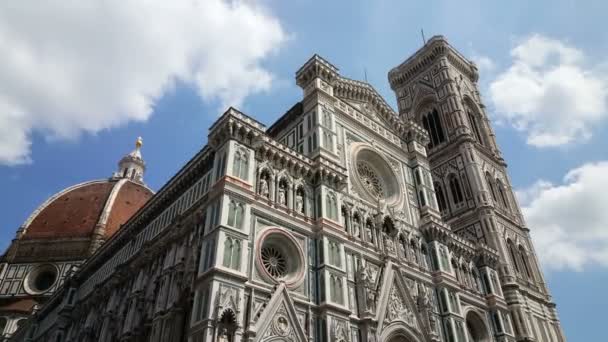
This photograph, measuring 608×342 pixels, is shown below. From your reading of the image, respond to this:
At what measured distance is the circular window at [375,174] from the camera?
92.5 feet

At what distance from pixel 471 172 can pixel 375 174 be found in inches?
616

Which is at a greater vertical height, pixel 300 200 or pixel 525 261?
pixel 525 261

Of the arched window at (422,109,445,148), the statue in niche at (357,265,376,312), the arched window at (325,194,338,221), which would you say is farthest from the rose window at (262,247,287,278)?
the arched window at (422,109,445,148)

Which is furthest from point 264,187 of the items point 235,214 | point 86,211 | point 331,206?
point 86,211

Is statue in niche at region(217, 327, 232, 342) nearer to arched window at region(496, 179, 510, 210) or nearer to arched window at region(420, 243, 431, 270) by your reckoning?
arched window at region(420, 243, 431, 270)

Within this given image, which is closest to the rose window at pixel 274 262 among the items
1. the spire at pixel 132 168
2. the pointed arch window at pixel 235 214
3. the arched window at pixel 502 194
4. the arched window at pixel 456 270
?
the pointed arch window at pixel 235 214

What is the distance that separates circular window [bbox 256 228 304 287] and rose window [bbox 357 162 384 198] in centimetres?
874

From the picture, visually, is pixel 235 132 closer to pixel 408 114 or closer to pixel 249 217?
pixel 249 217

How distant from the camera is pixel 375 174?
30.2m

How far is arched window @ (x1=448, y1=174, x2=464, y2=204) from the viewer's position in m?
42.0

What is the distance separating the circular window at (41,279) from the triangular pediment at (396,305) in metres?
44.9

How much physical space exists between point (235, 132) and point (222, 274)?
7.02m

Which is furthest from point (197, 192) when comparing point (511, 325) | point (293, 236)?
point (511, 325)

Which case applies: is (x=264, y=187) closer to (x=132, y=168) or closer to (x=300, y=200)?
(x=300, y=200)
